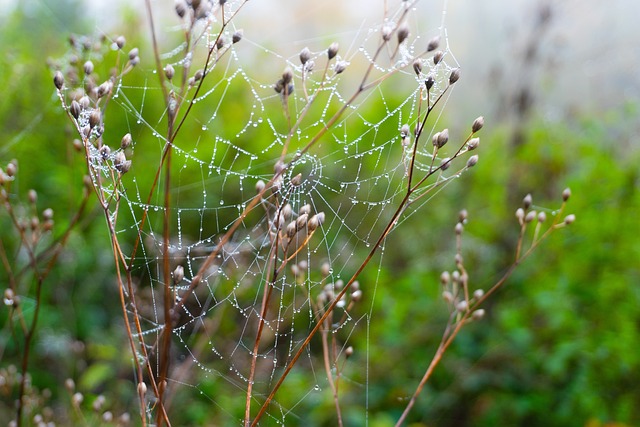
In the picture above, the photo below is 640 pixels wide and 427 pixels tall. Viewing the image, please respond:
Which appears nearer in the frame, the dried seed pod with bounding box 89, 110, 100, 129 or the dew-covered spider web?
the dried seed pod with bounding box 89, 110, 100, 129

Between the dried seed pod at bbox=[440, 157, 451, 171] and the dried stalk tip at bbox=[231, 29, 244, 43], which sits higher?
the dried stalk tip at bbox=[231, 29, 244, 43]

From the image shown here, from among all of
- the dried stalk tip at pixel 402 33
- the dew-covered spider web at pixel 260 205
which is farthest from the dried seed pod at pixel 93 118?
the dew-covered spider web at pixel 260 205

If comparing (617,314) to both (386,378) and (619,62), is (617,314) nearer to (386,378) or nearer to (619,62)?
(386,378)

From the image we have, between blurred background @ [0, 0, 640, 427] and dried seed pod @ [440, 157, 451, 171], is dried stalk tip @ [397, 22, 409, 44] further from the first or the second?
blurred background @ [0, 0, 640, 427]

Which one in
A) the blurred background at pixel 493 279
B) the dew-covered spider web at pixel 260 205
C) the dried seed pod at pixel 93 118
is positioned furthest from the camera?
the blurred background at pixel 493 279

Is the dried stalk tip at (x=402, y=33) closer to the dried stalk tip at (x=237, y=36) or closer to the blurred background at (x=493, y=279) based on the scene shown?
the dried stalk tip at (x=237, y=36)

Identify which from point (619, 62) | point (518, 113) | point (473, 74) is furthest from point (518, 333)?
point (473, 74)

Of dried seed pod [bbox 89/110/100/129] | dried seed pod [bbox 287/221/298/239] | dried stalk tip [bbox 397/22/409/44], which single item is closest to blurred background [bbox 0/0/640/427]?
dried seed pod [bbox 89/110/100/129]

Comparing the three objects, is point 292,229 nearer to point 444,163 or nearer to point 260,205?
point 444,163

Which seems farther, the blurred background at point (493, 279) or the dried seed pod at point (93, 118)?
the blurred background at point (493, 279)
